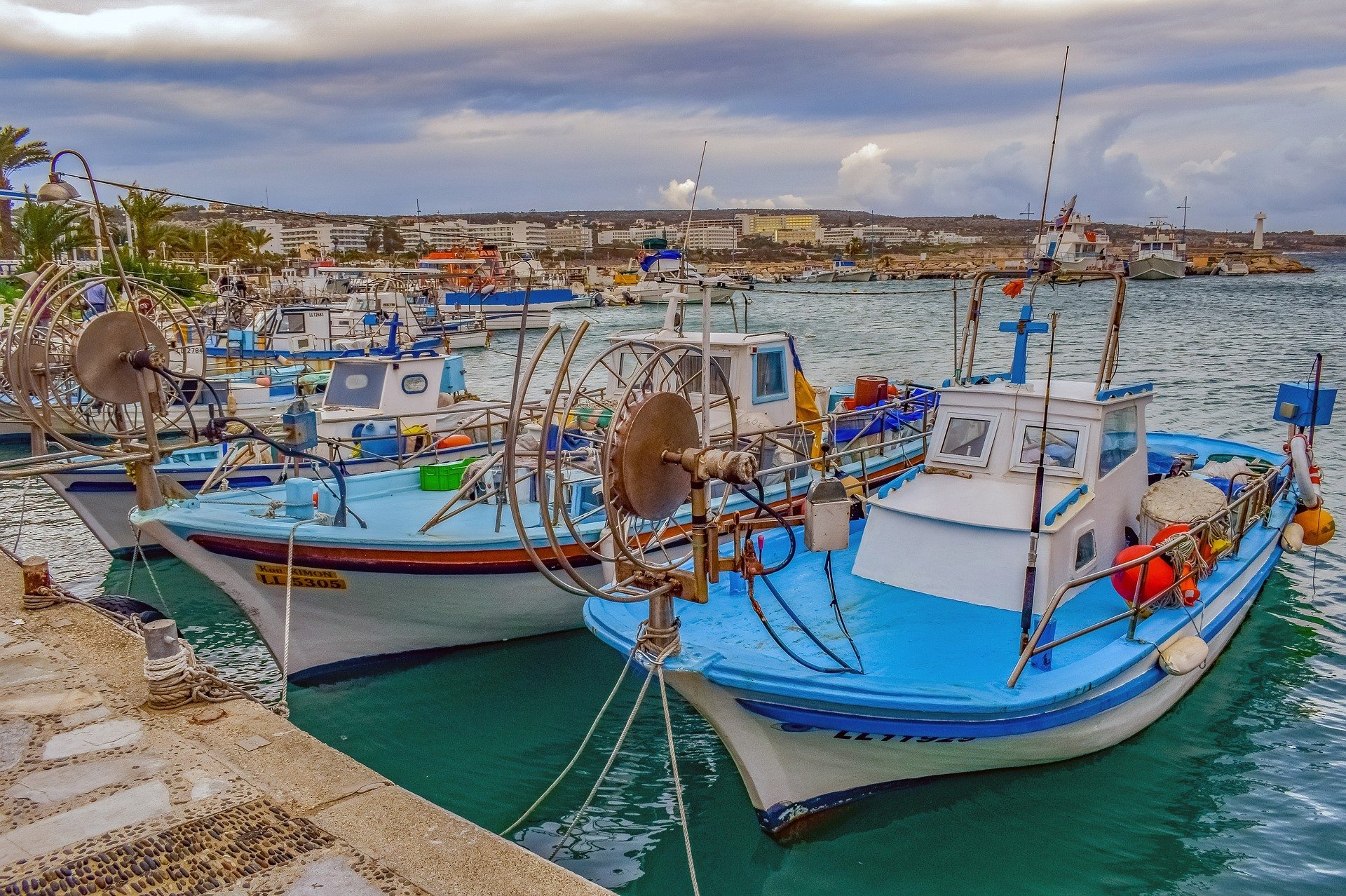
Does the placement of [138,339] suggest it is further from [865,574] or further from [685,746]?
[865,574]

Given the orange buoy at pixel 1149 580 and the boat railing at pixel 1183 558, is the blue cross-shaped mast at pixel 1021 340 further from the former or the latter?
the orange buoy at pixel 1149 580

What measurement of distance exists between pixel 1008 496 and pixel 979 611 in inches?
39.7

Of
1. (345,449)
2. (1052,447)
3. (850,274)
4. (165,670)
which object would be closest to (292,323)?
(345,449)

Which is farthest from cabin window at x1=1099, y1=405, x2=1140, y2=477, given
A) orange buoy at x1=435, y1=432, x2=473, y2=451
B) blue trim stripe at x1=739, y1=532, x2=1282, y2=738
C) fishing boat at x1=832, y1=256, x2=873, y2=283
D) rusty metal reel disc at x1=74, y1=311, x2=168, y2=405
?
fishing boat at x1=832, y1=256, x2=873, y2=283

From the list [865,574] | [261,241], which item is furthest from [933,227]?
[865,574]

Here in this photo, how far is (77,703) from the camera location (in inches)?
266

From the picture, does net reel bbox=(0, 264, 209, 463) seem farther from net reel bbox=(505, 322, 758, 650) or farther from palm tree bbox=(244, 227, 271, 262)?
palm tree bbox=(244, 227, 271, 262)

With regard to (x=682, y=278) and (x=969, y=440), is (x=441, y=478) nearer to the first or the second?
(x=682, y=278)

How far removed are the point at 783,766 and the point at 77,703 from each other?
4875mm

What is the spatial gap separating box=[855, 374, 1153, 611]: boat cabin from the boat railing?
1.35 ft

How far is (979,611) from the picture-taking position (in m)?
7.57

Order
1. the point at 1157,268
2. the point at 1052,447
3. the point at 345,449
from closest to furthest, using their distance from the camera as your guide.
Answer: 1. the point at 1052,447
2. the point at 345,449
3. the point at 1157,268

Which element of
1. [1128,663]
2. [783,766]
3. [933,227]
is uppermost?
[933,227]

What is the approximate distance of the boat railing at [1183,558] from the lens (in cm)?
639
